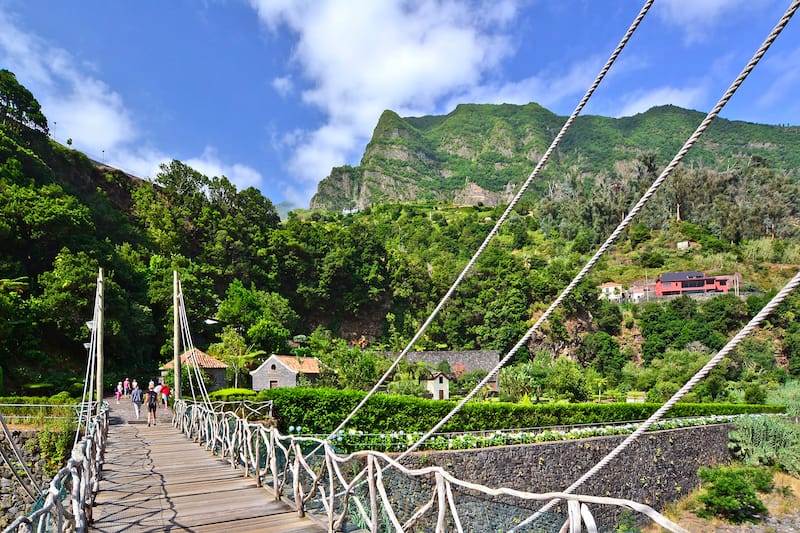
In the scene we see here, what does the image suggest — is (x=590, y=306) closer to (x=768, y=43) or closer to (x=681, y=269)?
(x=681, y=269)

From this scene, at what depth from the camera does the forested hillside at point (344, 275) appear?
29.6 m

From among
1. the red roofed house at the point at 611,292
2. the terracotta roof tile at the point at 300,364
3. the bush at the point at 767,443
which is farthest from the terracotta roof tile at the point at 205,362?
the red roofed house at the point at 611,292

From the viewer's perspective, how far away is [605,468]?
19.6 meters

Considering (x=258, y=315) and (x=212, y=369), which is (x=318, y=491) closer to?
(x=212, y=369)

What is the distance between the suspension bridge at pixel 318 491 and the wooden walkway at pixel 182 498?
14mm

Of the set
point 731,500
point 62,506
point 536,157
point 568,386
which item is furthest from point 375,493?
point 536,157

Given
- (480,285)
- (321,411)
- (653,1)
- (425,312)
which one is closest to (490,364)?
(425,312)

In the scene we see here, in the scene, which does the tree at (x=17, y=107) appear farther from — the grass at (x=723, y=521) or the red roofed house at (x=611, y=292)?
the red roofed house at (x=611, y=292)

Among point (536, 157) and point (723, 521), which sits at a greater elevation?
point (536, 157)

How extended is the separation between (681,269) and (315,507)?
73.3 m

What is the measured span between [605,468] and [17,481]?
63.0ft

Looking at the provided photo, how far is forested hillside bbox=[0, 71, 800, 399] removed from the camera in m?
29.6

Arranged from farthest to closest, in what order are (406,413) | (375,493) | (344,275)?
1. (344,275)
2. (406,413)
3. (375,493)

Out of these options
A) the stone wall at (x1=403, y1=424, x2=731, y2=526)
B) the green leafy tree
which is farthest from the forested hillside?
the stone wall at (x1=403, y1=424, x2=731, y2=526)
